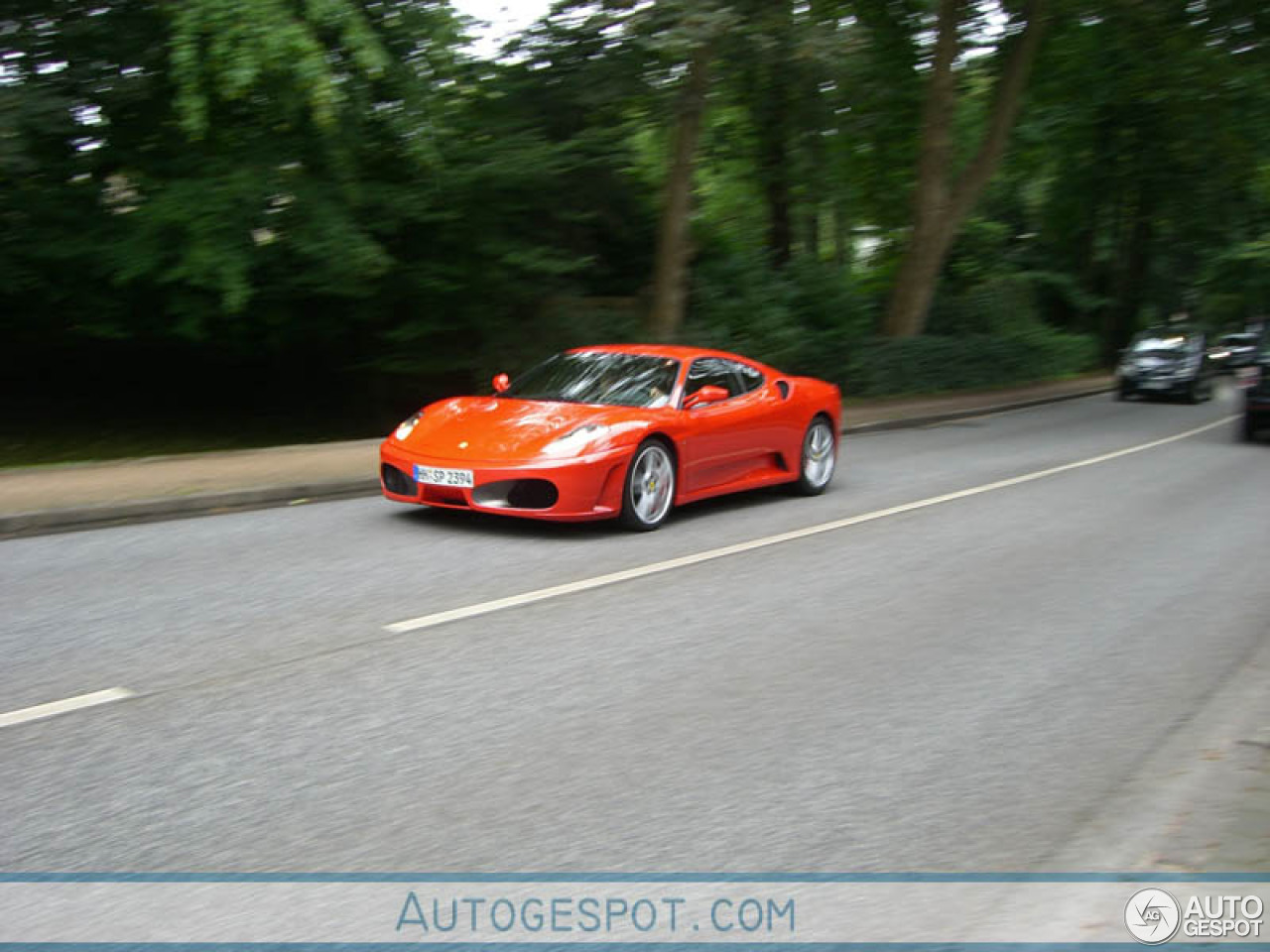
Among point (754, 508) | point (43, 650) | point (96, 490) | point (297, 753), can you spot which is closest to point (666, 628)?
point (297, 753)

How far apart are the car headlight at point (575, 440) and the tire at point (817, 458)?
286 cm

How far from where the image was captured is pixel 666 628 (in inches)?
242

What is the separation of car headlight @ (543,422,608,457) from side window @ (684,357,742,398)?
1.19m

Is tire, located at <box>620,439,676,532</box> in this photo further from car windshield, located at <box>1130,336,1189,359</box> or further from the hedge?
car windshield, located at <box>1130,336,1189,359</box>

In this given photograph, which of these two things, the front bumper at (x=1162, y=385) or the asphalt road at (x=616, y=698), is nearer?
the asphalt road at (x=616, y=698)

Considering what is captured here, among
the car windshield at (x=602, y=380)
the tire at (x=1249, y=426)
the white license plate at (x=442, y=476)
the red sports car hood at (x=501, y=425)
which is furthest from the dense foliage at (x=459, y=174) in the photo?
the white license plate at (x=442, y=476)

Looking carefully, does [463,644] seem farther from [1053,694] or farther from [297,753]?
[1053,694]

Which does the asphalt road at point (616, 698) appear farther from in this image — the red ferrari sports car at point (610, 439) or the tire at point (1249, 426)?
the tire at point (1249, 426)

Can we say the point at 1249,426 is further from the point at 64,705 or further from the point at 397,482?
the point at 64,705

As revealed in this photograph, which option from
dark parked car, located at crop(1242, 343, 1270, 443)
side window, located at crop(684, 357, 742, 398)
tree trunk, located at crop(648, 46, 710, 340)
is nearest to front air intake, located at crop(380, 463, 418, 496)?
side window, located at crop(684, 357, 742, 398)

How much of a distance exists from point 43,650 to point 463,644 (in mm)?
1767

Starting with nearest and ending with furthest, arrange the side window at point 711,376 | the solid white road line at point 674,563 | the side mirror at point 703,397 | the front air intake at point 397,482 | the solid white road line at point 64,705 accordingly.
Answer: the solid white road line at point 64,705 < the solid white road line at point 674,563 < the front air intake at point 397,482 < the side mirror at point 703,397 < the side window at point 711,376

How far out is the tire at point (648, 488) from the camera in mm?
8766

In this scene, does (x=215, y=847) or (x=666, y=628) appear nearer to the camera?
(x=215, y=847)
